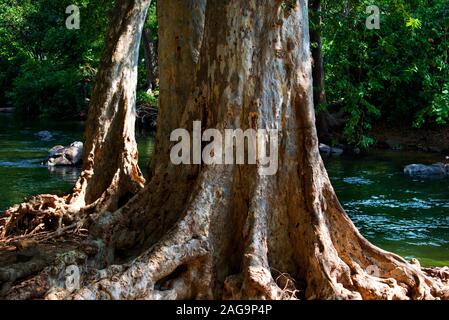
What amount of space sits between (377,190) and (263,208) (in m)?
9.22

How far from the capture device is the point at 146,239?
7168mm

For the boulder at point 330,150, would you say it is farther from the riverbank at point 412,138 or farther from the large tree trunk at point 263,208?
the large tree trunk at point 263,208

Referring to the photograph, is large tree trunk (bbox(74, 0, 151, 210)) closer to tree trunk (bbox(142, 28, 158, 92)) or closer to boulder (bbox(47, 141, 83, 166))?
boulder (bbox(47, 141, 83, 166))

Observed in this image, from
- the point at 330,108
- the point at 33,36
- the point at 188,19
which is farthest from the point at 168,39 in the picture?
the point at 33,36

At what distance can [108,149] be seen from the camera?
10.5m

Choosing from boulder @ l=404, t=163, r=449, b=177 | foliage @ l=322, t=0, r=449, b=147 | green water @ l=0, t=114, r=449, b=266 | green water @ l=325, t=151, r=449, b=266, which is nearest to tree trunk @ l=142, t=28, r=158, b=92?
green water @ l=0, t=114, r=449, b=266

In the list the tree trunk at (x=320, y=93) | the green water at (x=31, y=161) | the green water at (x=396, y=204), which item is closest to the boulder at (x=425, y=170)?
the green water at (x=396, y=204)

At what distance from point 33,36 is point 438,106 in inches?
1132

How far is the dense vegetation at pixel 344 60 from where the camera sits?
14688 millimetres

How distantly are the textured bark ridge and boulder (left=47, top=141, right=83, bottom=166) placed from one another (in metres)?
8.18

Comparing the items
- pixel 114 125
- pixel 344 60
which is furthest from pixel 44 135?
pixel 114 125

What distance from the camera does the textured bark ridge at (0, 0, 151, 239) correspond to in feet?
31.6

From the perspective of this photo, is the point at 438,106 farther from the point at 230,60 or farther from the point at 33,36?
the point at 33,36
